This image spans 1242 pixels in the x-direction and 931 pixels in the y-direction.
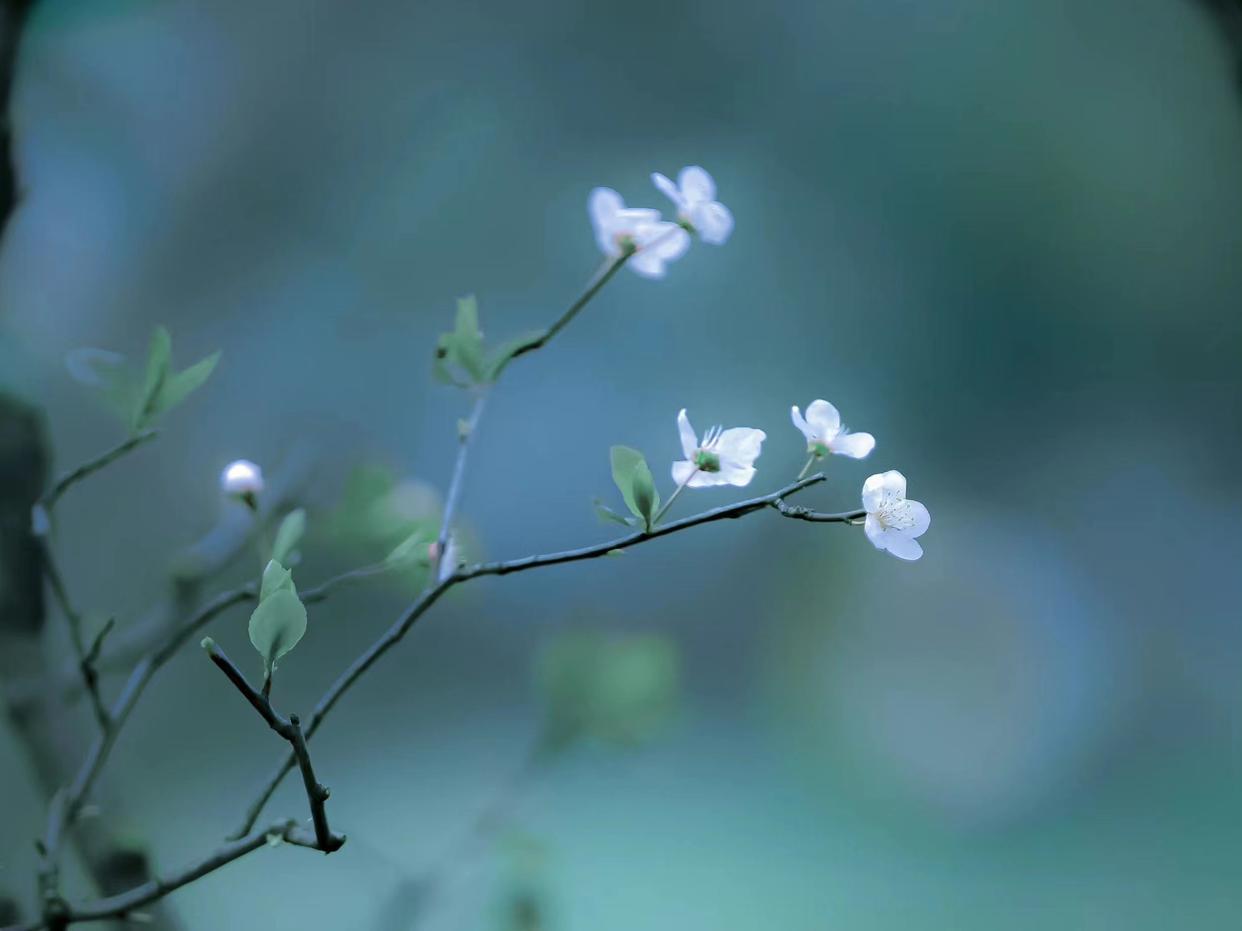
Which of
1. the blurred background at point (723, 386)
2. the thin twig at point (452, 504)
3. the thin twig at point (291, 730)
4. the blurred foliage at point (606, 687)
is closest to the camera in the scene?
the thin twig at point (291, 730)

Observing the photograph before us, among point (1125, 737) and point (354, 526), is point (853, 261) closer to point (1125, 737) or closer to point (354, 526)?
point (1125, 737)

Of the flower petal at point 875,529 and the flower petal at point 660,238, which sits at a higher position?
the flower petal at point 660,238

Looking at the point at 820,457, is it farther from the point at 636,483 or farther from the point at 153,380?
the point at 153,380

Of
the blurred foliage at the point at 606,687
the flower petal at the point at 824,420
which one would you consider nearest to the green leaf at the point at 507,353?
the flower petal at the point at 824,420

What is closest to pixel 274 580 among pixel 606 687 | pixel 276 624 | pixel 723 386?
pixel 276 624

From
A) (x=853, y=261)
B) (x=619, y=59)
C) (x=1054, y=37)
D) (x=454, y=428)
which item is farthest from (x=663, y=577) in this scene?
(x=1054, y=37)

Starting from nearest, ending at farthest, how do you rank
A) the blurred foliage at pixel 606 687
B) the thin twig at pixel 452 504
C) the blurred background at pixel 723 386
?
the thin twig at pixel 452 504
the blurred foliage at pixel 606 687
the blurred background at pixel 723 386

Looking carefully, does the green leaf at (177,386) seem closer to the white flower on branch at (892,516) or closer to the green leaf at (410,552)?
the green leaf at (410,552)
